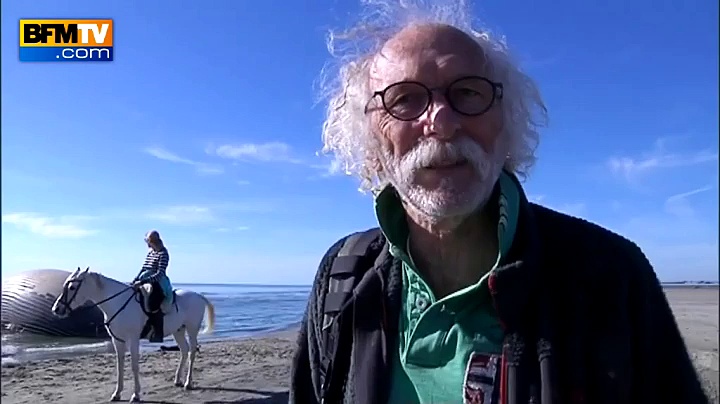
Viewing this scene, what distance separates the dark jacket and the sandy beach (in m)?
6.38

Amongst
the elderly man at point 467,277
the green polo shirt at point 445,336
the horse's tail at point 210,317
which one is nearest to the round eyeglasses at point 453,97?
the elderly man at point 467,277

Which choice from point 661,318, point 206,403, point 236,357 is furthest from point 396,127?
point 236,357

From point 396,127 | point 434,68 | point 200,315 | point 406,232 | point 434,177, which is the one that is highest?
point 434,68

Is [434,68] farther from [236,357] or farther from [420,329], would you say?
[236,357]

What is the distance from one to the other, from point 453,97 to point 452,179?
233mm

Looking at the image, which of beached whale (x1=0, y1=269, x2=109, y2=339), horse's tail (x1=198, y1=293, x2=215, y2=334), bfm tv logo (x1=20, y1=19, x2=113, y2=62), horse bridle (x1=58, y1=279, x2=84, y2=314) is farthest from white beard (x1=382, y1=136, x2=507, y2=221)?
beached whale (x1=0, y1=269, x2=109, y2=339)

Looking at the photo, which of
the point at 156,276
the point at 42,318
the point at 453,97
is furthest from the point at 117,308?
the point at 42,318

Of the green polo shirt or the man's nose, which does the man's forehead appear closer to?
the man's nose

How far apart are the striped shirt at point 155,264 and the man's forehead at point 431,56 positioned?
24.9 ft

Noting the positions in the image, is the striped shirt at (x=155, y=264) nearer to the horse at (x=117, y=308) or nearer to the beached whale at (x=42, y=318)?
the horse at (x=117, y=308)

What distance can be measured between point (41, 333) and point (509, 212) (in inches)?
712

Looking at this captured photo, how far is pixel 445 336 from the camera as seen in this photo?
1422mm

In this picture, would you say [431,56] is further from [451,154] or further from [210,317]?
[210,317]

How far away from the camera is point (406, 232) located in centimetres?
165
